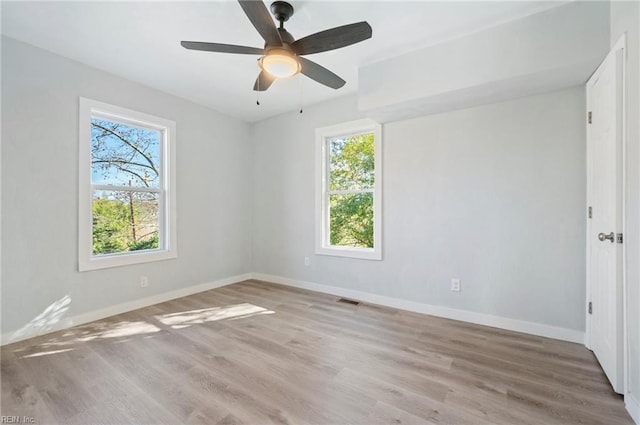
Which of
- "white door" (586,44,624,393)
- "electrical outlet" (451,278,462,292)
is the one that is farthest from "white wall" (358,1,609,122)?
"electrical outlet" (451,278,462,292)

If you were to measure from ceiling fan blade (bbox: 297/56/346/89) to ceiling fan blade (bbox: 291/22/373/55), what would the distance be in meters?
0.11

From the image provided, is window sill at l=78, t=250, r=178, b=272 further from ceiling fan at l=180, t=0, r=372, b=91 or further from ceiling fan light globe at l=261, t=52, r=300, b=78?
ceiling fan light globe at l=261, t=52, r=300, b=78

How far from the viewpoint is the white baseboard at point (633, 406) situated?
152 centimetres

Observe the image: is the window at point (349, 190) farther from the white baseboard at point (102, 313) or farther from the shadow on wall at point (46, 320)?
the shadow on wall at point (46, 320)

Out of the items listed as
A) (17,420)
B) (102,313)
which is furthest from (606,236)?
(102,313)

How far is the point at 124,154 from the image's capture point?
336 centimetres

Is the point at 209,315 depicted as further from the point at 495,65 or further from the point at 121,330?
the point at 495,65

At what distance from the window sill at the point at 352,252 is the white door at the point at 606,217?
1.95 metres

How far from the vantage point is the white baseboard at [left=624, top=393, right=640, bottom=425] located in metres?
1.52

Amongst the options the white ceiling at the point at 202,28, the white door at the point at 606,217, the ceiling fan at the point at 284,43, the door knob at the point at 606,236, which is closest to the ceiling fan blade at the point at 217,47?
the ceiling fan at the point at 284,43

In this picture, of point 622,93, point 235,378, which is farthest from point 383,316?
point 622,93

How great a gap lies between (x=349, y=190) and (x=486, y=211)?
5.49 ft

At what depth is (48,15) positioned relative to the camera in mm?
2240

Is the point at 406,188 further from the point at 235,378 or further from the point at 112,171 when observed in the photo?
the point at 112,171
